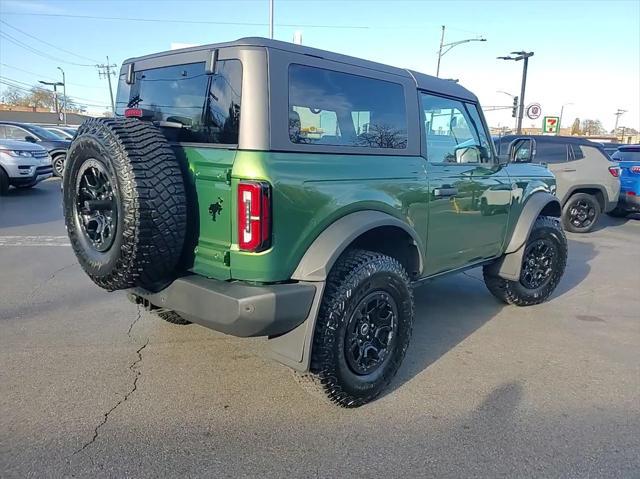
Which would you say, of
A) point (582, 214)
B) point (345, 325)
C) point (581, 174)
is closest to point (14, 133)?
point (345, 325)

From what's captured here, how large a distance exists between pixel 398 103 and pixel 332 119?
0.71 meters

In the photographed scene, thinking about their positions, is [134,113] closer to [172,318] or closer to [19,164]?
→ [172,318]

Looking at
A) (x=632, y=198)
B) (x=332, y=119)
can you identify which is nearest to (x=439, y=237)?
(x=332, y=119)

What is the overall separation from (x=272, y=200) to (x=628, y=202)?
10.9 metres

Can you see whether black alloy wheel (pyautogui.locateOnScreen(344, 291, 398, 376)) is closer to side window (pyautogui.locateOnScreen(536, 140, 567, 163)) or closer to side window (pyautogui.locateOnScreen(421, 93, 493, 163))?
side window (pyautogui.locateOnScreen(421, 93, 493, 163))

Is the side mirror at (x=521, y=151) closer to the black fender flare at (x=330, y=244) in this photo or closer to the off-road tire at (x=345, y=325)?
the off-road tire at (x=345, y=325)

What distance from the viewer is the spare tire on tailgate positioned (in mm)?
2453

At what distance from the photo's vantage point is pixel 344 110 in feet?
9.76

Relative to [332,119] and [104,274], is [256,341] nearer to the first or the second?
[104,274]

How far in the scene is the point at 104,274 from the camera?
269cm

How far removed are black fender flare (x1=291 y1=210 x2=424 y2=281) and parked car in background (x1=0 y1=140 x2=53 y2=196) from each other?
1164 centimetres

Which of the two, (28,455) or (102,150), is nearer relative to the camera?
(28,455)

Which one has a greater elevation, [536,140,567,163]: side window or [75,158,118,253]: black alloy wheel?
[536,140,567,163]: side window

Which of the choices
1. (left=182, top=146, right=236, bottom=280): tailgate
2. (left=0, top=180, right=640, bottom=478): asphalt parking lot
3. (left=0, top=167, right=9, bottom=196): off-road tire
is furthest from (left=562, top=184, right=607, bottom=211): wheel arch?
(left=0, top=167, right=9, bottom=196): off-road tire
